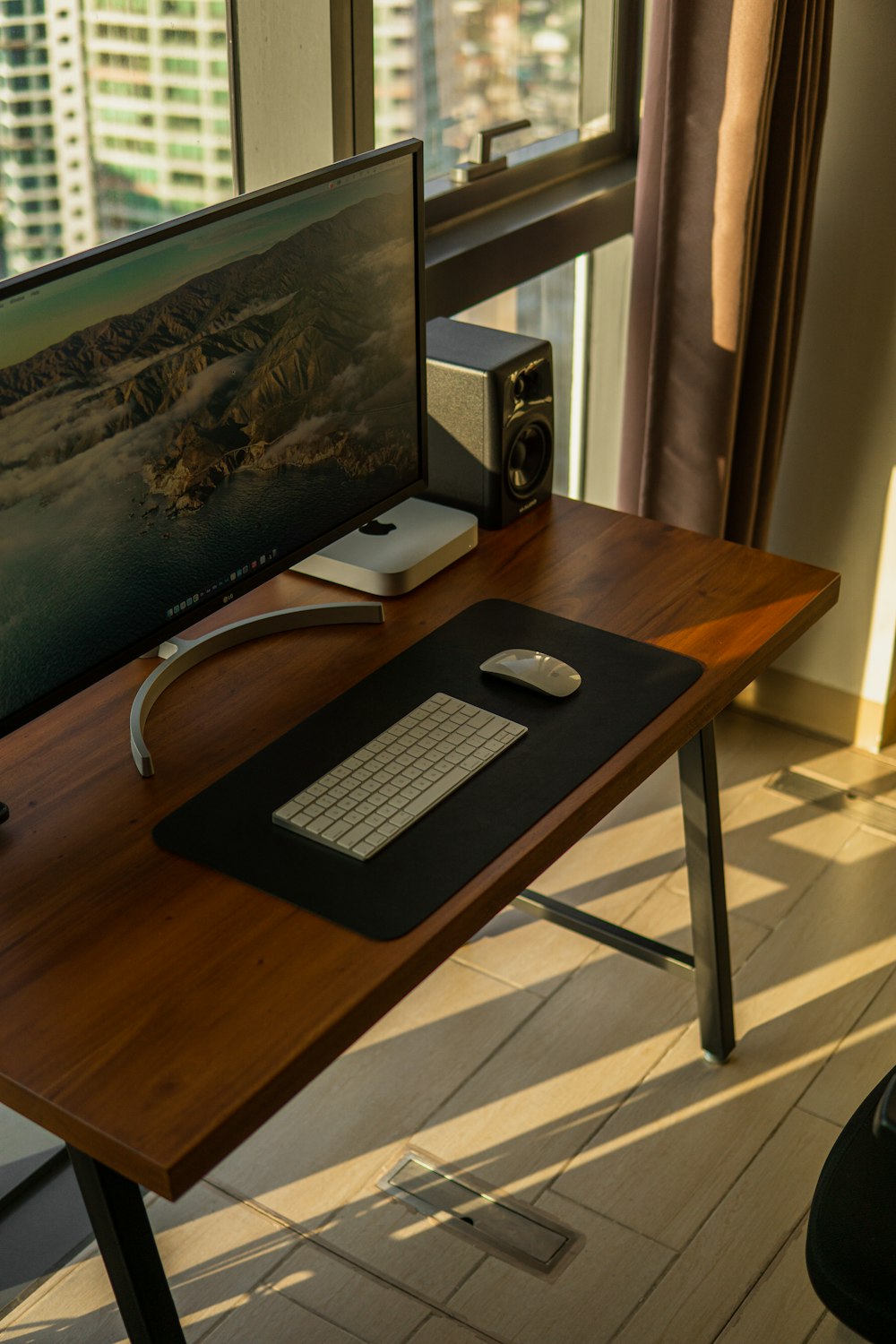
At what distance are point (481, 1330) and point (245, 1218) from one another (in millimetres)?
348

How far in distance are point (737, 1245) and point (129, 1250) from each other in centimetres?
96

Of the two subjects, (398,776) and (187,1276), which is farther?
(187,1276)

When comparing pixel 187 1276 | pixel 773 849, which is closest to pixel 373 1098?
pixel 187 1276

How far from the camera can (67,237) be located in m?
1.92

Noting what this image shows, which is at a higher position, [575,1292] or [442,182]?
[442,182]

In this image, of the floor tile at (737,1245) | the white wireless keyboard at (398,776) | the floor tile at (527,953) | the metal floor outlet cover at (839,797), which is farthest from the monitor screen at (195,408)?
the metal floor outlet cover at (839,797)

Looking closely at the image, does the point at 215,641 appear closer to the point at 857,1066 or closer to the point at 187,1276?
the point at 187,1276

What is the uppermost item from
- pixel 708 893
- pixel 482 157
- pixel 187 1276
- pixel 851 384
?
pixel 482 157

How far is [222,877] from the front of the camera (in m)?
1.34

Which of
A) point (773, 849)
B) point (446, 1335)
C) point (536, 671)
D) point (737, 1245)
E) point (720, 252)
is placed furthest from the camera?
point (773, 849)

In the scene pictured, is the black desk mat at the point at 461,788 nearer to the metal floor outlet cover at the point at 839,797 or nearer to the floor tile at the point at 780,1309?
the floor tile at the point at 780,1309

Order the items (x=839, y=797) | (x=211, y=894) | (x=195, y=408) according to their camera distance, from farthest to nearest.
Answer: (x=839, y=797) < (x=195, y=408) < (x=211, y=894)

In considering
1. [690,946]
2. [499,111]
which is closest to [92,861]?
[690,946]

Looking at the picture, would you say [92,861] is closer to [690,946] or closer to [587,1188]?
[587,1188]
